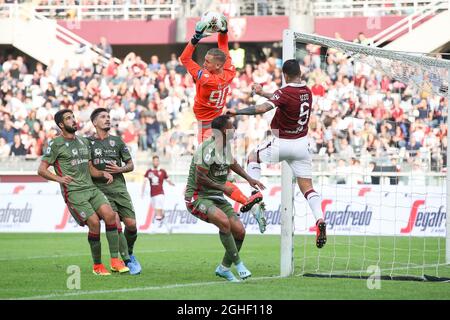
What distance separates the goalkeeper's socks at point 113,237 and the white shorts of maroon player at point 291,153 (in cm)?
234

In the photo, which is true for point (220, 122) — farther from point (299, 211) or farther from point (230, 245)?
point (299, 211)

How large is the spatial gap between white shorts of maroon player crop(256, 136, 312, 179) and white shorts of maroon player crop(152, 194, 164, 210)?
1346 cm

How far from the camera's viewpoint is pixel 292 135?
14617 millimetres

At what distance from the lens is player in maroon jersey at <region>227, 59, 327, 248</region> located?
14.3m

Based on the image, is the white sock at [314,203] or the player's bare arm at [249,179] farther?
the white sock at [314,203]

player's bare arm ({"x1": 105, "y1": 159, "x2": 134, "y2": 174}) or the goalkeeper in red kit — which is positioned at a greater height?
the goalkeeper in red kit

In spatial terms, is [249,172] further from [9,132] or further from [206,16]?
[9,132]

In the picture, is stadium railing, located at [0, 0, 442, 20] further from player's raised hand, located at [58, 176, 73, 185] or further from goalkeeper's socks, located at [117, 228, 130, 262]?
player's raised hand, located at [58, 176, 73, 185]

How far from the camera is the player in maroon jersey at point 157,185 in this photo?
1107 inches

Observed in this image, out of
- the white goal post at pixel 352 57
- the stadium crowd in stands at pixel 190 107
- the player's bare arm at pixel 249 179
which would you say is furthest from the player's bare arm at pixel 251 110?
the stadium crowd in stands at pixel 190 107

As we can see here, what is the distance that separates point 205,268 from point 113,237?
188 cm

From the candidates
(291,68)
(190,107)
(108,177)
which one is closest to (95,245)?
(108,177)

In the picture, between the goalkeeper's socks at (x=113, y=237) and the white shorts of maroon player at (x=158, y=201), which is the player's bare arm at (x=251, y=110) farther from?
the white shorts of maroon player at (x=158, y=201)

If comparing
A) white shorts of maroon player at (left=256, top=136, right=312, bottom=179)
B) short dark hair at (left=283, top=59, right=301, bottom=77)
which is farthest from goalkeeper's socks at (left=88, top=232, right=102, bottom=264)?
short dark hair at (left=283, top=59, right=301, bottom=77)
